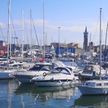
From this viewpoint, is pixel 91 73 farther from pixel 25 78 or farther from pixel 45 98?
pixel 45 98

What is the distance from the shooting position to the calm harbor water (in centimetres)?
3141

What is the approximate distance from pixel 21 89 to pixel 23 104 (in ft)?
33.1

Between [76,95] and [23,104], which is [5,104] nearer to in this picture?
[23,104]

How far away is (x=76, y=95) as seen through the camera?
36.9 metres

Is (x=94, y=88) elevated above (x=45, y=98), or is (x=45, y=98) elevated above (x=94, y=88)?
(x=94, y=88)

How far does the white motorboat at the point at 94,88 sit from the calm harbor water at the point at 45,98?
1.58 feet

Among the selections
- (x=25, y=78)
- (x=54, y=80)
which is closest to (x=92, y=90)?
(x=54, y=80)

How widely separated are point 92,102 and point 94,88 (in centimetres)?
216

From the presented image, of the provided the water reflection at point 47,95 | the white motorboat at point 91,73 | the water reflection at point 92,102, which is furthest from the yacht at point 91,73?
the water reflection at point 92,102

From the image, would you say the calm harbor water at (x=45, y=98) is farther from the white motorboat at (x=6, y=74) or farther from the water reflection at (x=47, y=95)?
Result: the white motorboat at (x=6, y=74)

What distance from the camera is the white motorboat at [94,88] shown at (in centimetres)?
3550

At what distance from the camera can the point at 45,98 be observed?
35219 millimetres

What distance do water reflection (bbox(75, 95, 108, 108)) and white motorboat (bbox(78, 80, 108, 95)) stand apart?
1.58 ft


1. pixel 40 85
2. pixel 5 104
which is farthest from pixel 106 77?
pixel 5 104
